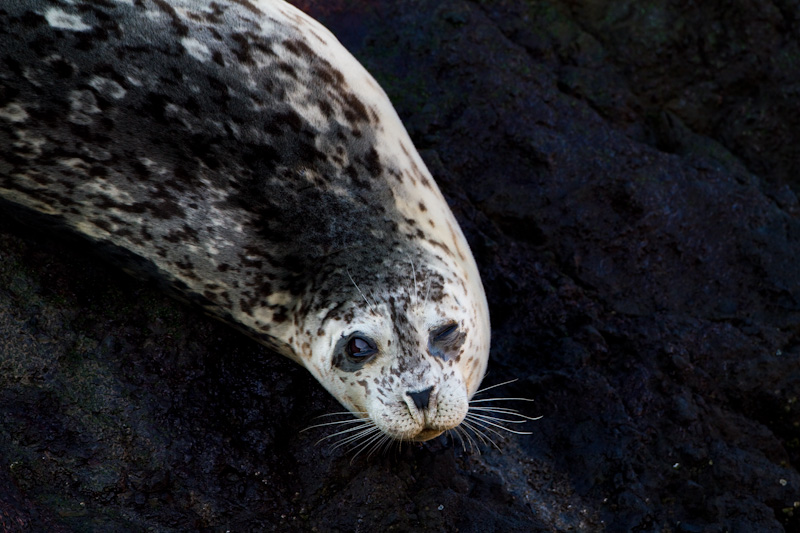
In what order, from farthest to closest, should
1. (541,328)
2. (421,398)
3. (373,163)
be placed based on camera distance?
(541,328)
(373,163)
(421,398)

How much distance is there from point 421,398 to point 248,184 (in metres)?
1.28

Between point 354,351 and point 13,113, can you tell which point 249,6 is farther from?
point 354,351

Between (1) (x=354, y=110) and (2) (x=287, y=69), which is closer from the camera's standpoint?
(2) (x=287, y=69)

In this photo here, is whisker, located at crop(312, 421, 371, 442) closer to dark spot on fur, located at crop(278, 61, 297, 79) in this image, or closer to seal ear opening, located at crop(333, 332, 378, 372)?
seal ear opening, located at crop(333, 332, 378, 372)

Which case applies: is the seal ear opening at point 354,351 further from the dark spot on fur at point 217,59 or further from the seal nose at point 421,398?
the dark spot on fur at point 217,59

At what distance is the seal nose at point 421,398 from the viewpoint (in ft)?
13.2

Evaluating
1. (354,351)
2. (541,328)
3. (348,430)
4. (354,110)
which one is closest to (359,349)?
(354,351)

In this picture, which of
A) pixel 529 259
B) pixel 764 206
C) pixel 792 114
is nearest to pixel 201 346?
pixel 529 259

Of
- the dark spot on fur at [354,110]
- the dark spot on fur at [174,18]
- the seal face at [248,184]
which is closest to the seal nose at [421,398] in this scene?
the seal face at [248,184]

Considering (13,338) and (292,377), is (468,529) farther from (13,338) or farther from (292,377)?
(13,338)

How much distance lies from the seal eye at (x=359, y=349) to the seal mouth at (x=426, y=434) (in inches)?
16.6

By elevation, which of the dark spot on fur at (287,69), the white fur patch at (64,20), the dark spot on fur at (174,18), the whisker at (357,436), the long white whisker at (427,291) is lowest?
the whisker at (357,436)

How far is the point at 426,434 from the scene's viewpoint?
13.7ft

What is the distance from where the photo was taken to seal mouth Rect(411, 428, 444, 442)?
13.6 ft
